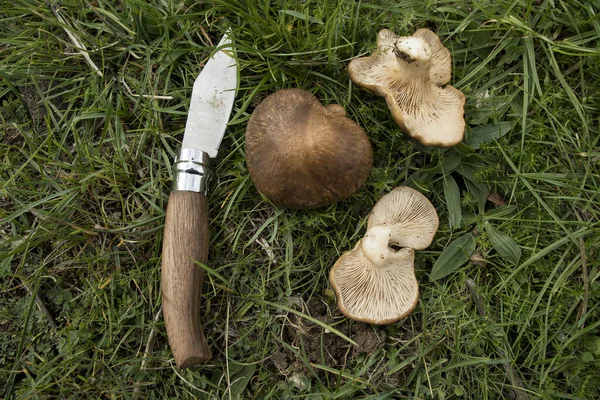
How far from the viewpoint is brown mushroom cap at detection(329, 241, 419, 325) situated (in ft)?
9.36

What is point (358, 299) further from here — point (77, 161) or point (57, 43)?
point (57, 43)

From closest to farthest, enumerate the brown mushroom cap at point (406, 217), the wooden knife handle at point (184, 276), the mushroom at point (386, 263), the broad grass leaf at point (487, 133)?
the wooden knife handle at point (184, 276), the mushroom at point (386, 263), the brown mushroom cap at point (406, 217), the broad grass leaf at point (487, 133)

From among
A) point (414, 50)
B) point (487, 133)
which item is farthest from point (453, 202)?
point (414, 50)

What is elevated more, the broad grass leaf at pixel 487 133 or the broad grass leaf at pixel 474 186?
the broad grass leaf at pixel 487 133

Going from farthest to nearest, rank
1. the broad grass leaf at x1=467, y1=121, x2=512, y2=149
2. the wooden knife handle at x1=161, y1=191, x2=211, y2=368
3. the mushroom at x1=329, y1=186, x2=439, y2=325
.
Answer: the broad grass leaf at x1=467, y1=121, x2=512, y2=149, the mushroom at x1=329, y1=186, x2=439, y2=325, the wooden knife handle at x1=161, y1=191, x2=211, y2=368

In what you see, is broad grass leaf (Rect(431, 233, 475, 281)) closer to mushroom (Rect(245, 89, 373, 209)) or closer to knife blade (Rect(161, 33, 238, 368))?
mushroom (Rect(245, 89, 373, 209))

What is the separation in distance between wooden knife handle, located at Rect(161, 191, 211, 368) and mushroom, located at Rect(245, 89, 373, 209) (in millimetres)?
446

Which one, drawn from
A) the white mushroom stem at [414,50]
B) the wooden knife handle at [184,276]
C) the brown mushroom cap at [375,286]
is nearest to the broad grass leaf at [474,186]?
the brown mushroom cap at [375,286]

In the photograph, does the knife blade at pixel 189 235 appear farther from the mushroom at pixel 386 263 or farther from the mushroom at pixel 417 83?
the mushroom at pixel 417 83

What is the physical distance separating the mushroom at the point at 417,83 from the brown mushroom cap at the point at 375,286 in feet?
2.46

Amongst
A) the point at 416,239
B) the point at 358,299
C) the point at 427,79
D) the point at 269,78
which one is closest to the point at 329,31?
the point at 269,78

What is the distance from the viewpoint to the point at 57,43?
3.23 metres

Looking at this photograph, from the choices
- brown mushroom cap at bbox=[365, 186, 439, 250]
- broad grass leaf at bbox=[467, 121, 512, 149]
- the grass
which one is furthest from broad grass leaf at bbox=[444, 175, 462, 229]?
broad grass leaf at bbox=[467, 121, 512, 149]

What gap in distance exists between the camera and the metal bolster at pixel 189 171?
2.79 metres
